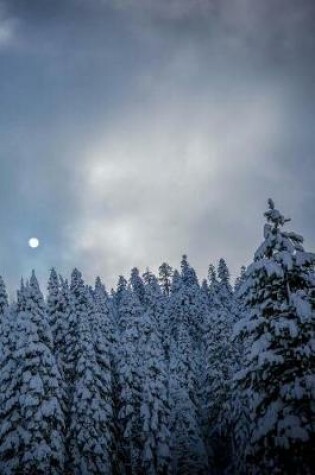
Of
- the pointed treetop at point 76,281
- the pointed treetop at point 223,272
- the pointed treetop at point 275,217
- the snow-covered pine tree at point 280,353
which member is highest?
the pointed treetop at point 223,272

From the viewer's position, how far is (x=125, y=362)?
41812 mm

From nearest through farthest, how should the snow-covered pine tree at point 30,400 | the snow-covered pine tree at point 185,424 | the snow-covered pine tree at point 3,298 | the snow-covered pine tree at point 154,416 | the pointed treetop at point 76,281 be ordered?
the snow-covered pine tree at point 30,400
the snow-covered pine tree at point 154,416
the snow-covered pine tree at point 185,424
the pointed treetop at point 76,281
the snow-covered pine tree at point 3,298

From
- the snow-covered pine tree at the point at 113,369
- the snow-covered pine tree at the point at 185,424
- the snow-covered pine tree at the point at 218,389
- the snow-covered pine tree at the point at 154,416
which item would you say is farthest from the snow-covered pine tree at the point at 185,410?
the snow-covered pine tree at the point at 113,369

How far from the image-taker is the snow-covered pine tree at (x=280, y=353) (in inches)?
577

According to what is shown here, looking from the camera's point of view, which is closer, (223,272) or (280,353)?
(280,353)

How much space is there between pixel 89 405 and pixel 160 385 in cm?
647

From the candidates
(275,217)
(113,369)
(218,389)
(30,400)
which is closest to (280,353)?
(275,217)

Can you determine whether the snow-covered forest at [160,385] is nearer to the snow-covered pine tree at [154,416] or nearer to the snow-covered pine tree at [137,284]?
the snow-covered pine tree at [154,416]

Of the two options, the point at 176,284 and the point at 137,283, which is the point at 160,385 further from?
the point at 137,283

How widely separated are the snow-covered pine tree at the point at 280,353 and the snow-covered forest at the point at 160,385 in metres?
0.04

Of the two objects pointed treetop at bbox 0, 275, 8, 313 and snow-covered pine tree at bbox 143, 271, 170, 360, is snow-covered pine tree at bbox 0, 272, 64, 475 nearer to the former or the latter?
pointed treetop at bbox 0, 275, 8, 313

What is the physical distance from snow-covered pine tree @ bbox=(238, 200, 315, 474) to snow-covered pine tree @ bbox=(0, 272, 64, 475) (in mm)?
17916

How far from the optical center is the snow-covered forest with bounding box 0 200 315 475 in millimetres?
15359

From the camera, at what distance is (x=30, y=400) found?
29.6 metres
